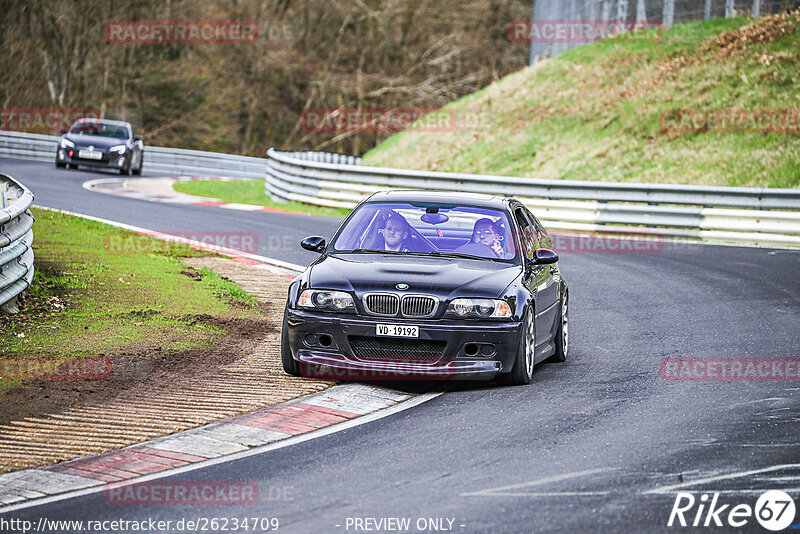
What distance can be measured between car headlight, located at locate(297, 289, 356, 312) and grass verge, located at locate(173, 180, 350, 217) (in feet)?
50.5

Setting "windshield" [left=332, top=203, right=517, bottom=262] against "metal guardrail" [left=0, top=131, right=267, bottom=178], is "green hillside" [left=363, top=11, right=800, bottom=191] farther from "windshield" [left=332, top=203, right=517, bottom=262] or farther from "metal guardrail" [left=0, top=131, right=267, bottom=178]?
"windshield" [left=332, top=203, right=517, bottom=262]

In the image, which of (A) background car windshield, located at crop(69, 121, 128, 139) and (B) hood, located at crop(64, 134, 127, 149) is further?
(A) background car windshield, located at crop(69, 121, 128, 139)

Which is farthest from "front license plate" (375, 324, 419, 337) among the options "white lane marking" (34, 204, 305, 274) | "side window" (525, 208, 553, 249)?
"white lane marking" (34, 204, 305, 274)

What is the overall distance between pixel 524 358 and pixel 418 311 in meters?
0.94

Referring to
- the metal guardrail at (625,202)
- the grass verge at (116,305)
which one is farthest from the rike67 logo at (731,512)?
the metal guardrail at (625,202)

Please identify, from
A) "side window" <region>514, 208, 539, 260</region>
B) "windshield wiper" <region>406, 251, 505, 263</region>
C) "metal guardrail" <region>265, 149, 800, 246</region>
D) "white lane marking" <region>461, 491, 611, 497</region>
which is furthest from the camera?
"metal guardrail" <region>265, 149, 800, 246</region>

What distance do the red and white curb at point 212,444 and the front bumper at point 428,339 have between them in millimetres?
209

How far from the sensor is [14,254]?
35.0 ft

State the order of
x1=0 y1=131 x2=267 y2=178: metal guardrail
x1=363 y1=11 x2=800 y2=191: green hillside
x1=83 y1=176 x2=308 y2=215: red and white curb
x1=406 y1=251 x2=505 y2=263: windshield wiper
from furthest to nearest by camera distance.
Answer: x1=0 y1=131 x2=267 y2=178: metal guardrail
x1=363 y1=11 x2=800 y2=191: green hillside
x1=83 y1=176 x2=308 y2=215: red and white curb
x1=406 y1=251 x2=505 y2=263: windshield wiper

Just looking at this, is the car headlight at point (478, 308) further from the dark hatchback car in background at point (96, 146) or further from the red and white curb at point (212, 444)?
the dark hatchback car in background at point (96, 146)

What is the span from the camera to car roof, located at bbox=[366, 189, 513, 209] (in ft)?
32.7

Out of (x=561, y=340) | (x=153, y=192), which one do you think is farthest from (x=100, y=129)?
(x=561, y=340)

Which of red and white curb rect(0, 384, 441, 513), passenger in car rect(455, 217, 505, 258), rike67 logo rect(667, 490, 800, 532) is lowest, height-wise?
red and white curb rect(0, 384, 441, 513)

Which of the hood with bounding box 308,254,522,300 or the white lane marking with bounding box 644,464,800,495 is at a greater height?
the hood with bounding box 308,254,522,300
